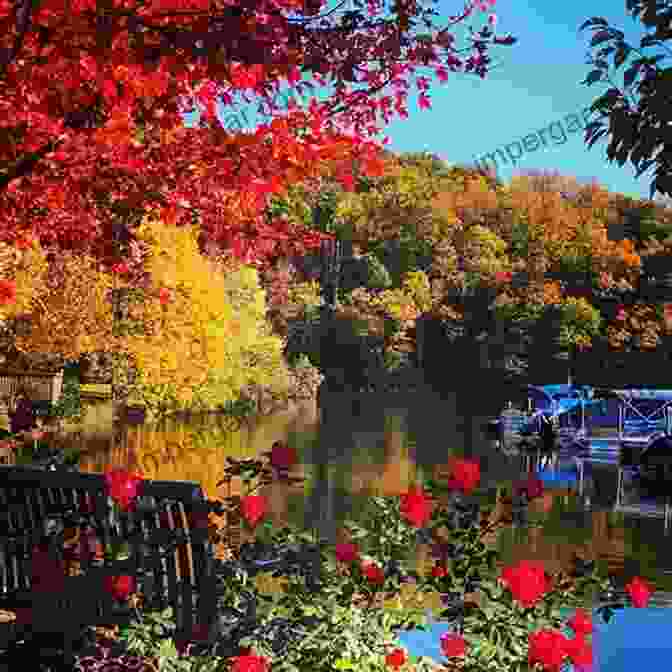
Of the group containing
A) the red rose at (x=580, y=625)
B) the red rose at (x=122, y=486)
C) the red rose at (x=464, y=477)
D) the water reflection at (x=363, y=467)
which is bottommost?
the water reflection at (x=363, y=467)

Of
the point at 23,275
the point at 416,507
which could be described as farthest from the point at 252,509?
the point at 23,275

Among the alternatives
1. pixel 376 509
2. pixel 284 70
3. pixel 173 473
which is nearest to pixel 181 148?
pixel 284 70

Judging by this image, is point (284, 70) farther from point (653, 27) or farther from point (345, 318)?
point (345, 318)

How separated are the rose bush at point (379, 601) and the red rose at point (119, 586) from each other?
0.11 meters

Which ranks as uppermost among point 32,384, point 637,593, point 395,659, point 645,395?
point 645,395

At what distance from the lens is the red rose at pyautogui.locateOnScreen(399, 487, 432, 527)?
362 centimetres

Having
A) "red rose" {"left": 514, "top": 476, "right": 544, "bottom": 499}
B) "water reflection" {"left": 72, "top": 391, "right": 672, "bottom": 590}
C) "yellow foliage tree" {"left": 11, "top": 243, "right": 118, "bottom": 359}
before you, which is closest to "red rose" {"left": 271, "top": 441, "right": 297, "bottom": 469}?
"red rose" {"left": 514, "top": 476, "right": 544, "bottom": 499}

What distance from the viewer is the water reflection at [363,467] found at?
1138 cm

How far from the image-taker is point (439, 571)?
3.64m

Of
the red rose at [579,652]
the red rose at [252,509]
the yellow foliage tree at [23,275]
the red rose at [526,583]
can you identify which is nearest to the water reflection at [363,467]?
the yellow foliage tree at [23,275]

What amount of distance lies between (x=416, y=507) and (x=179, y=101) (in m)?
4.21

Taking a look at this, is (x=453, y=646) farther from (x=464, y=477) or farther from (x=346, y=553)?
(x=464, y=477)

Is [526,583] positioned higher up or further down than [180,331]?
further down

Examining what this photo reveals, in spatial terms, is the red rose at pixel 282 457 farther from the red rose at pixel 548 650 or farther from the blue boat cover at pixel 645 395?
the blue boat cover at pixel 645 395
